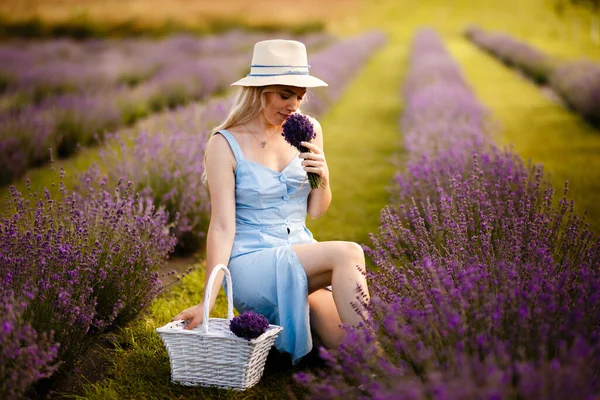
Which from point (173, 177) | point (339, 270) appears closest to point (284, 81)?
point (339, 270)

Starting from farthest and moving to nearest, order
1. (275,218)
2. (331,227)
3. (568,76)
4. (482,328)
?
(568,76) < (331,227) < (275,218) < (482,328)

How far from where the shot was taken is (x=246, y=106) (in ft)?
9.72

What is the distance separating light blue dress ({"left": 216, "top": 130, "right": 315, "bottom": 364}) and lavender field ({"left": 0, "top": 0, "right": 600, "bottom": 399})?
21cm

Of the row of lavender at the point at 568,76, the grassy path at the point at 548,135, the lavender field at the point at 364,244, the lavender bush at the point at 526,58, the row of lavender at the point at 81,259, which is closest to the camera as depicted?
the lavender field at the point at 364,244

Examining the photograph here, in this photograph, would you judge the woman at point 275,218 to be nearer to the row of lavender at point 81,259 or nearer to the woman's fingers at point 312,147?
the woman's fingers at point 312,147

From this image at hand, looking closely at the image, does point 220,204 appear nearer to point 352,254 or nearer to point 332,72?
point 352,254

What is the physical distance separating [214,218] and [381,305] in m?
0.93

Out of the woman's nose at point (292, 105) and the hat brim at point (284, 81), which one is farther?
the woman's nose at point (292, 105)

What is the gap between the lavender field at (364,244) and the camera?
183 centimetres

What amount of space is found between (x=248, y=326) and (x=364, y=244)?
1.13 metres

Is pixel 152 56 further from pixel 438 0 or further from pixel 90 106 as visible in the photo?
pixel 438 0

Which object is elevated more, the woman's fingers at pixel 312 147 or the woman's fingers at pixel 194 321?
the woman's fingers at pixel 312 147

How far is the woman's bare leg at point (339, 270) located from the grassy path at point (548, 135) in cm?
239

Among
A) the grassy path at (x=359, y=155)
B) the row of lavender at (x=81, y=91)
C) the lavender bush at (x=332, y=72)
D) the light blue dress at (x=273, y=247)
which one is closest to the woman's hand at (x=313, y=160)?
the light blue dress at (x=273, y=247)
